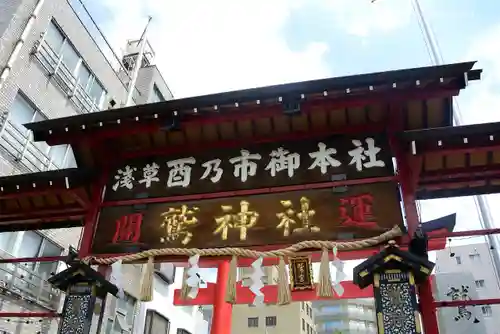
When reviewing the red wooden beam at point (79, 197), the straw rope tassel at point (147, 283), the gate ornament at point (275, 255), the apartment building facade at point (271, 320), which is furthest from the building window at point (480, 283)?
the red wooden beam at point (79, 197)

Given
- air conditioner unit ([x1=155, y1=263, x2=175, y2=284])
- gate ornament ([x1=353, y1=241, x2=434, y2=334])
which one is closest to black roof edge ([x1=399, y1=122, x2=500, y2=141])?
gate ornament ([x1=353, y1=241, x2=434, y2=334])

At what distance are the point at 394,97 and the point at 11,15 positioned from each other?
11.7 meters

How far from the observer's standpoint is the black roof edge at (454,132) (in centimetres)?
583

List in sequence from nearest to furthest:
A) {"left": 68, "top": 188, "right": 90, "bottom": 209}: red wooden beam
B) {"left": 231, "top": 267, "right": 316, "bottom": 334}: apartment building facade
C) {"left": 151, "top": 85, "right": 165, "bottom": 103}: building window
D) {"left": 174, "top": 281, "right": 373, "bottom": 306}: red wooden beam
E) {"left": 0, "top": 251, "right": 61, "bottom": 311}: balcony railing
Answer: {"left": 68, "top": 188, "right": 90, "bottom": 209}: red wooden beam < {"left": 174, "top": 281, "right": 373, "bottom": 306}: red wooden beam < {"left": 0, "top": 251, "right": 61, "bottom": 311}: balcony railing < {"left": 151, "top": 85, "right": 165, "bottom": 103}: building window < {"left": 231, "top": 267, "right": 316, "bottom": 334}: apartment building facade

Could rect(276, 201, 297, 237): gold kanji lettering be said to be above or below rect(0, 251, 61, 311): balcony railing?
below

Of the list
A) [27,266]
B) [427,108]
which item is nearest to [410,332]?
[427,108]

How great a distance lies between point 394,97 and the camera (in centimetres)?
648

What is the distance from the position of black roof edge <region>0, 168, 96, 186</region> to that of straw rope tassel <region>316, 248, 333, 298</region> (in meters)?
4.33

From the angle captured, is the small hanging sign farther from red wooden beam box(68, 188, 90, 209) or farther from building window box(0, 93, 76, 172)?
building window box(0, 93, 76, 172)

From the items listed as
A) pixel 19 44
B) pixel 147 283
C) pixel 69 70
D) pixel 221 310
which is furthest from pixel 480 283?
pixel 19 44

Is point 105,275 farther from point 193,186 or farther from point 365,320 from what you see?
point 365,320

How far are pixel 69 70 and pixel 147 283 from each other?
36.3 feet

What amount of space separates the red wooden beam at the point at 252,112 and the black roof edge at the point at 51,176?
616 millimetres

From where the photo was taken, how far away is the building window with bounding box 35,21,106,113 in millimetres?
13984
